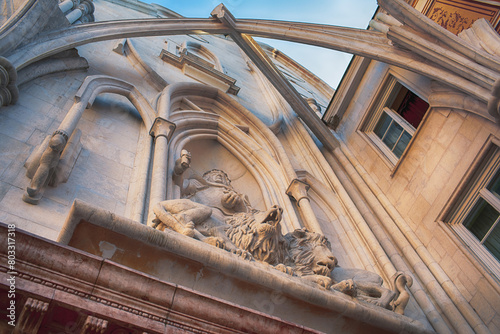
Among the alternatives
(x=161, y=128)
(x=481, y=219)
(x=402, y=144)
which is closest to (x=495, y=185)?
(x=481, y=219)

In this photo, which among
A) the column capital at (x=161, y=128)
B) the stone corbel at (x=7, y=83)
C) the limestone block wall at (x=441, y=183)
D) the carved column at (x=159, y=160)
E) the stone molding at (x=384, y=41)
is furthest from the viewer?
the column capital at (x=161, y=128)

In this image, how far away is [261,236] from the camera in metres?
5.68

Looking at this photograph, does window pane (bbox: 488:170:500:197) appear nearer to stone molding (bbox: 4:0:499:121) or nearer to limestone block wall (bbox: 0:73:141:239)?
stone molding (bbox: 4:0:499:121)

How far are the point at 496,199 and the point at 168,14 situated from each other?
1643 centimetres

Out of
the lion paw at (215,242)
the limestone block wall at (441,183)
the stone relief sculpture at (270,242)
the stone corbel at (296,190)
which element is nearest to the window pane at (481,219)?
the limestone block wall at (441,183)

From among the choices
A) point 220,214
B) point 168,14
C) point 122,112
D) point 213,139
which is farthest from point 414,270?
point 168,14

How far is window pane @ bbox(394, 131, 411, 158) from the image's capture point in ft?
34.0

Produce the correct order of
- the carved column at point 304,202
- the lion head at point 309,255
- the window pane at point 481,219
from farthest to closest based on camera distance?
the carved column at point 304,202 → the window pane at point 481,219 → the lion head at point 309,255

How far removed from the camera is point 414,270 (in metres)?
7.83

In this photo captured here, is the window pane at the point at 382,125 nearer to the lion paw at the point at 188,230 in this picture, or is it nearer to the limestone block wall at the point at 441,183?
the limestone block wall at the point at 441,183

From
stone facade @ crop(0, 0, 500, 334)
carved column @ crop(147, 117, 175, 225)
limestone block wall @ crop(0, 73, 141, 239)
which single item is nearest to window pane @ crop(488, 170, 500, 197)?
stone facade @ crop(0, 0, 500, 334)

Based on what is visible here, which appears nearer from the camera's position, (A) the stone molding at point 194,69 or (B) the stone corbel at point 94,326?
(B) the stone corbel at point 94,326

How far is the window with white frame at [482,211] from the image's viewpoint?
754 centimetres

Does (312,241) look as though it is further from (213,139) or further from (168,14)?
(168,14)
